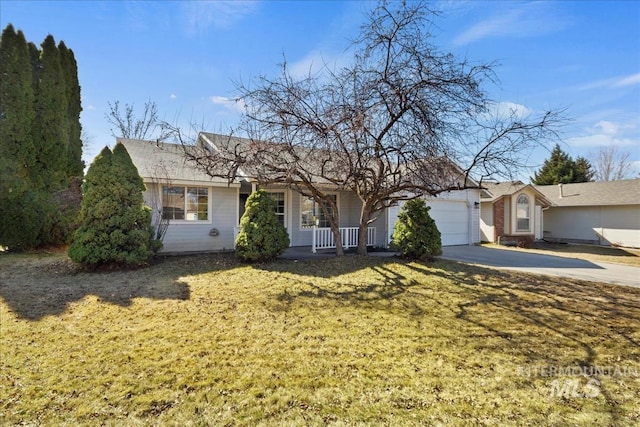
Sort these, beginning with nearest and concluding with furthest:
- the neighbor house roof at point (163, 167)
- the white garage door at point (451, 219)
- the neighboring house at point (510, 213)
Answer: the neighbor house roof at point (163, 167) < the white garage door at point (451, 219) < the neighboring house at point (510, 213)

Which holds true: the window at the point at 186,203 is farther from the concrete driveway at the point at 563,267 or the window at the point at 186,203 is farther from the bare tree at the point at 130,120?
the bare tree at the point at 130,120

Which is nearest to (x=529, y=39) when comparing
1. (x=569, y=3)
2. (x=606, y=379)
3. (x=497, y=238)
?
(x=569, y=3)

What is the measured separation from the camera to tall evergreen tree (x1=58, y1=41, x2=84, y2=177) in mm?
13938

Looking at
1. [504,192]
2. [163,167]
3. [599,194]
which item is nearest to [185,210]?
[163,167]

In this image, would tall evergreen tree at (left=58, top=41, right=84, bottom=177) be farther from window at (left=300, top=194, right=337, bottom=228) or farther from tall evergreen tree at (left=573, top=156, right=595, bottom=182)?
tall evergreen tree at (left=573, top=156, right=595, bottom=182)

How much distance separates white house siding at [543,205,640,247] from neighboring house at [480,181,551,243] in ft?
11.8

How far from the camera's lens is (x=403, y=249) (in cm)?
1002

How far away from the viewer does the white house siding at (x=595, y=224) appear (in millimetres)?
17859

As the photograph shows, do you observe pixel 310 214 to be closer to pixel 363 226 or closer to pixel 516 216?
pixel 363 226

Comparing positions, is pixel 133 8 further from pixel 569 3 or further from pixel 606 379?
pixel 606 379

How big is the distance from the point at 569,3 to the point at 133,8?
1016cm

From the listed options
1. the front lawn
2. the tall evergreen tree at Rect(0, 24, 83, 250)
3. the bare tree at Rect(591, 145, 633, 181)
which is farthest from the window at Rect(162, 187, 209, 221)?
the bare tree at Rect(591, 145, 633, 181)

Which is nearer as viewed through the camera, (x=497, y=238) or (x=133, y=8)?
(x=133, y=8)

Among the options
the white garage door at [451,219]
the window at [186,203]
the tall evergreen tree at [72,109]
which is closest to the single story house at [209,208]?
the window at [186,203]
